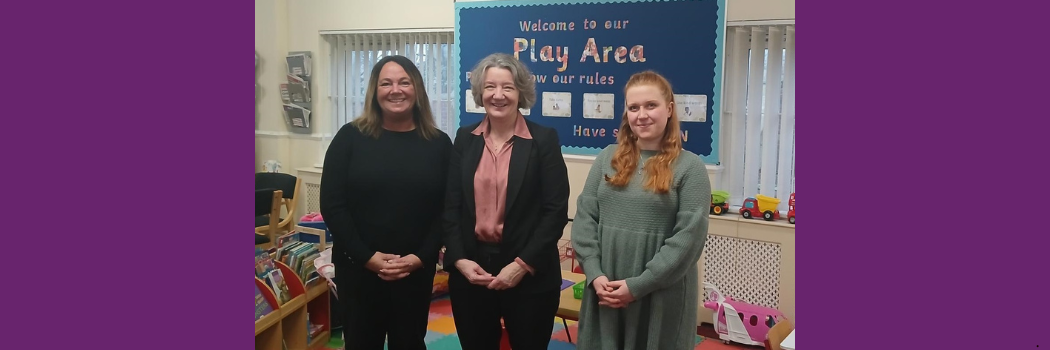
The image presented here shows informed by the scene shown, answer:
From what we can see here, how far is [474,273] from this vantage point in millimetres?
1706

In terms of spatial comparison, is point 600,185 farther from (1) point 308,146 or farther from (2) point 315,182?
(1) point 308,146

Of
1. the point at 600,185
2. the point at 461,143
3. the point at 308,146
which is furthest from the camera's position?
the point at 308,146

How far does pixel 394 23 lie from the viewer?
3412mm

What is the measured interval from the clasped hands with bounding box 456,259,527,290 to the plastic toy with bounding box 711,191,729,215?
162 centimetres

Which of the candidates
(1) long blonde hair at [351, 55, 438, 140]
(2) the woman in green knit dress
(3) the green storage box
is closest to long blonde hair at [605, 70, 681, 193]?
(2) the woman in green knit dress

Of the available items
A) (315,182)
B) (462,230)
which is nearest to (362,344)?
(462,230)

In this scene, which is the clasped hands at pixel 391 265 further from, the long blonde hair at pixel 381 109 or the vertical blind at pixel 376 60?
the vertical blind at pixel 376 60

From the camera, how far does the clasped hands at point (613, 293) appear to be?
1578 millimetres

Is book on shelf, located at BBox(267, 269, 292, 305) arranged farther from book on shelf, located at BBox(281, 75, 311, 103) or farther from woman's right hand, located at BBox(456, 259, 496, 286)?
woman's right hand, located at BBox(456, 259, 496, 286)

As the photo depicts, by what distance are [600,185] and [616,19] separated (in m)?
1.72

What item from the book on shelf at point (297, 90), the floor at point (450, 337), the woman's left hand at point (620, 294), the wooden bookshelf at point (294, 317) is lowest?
the floor at point (450, 337)

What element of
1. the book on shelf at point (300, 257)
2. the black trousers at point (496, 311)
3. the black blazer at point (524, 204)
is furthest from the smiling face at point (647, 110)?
the book on shelf at point (300, 257)

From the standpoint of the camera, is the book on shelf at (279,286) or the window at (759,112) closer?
the book on shelf at (279,286)

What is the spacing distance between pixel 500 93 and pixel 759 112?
5.76 feet
